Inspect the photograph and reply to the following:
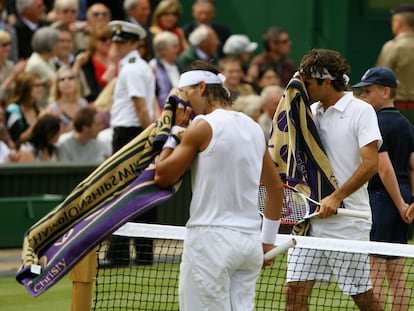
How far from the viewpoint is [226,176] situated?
672cm

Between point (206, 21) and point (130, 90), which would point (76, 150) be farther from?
point (206, 21)

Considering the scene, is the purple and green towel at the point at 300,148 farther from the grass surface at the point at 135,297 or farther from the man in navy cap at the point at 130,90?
the man in navy cap at the point at 130,90

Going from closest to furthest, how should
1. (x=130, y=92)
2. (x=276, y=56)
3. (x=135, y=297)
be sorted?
1. (x=135, y=297)
2. (x=130, y=92)
3. (x=276, y=56)

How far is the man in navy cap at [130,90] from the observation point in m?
12.7

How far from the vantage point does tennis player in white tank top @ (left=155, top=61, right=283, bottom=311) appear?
667cm

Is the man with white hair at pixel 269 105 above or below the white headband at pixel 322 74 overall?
below

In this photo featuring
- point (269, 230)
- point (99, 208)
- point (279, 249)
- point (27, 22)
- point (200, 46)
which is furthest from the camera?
point (200, 46)

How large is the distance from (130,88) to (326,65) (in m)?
4.79

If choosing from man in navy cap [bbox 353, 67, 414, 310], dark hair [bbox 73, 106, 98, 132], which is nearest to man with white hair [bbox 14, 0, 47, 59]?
dark hair [bbox 73, 106, 98, 132]

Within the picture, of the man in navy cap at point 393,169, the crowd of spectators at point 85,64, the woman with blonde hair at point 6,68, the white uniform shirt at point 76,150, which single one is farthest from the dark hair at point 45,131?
the man in navy cap at point 393,169

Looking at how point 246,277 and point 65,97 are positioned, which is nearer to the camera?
point 246,277

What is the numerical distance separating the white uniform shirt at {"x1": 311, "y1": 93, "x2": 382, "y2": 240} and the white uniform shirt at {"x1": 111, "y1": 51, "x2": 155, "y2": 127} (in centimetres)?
453

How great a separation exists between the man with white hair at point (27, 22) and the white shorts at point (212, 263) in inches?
404

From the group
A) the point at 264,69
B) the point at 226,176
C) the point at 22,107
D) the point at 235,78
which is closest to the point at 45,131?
Result: the point at 22,107
